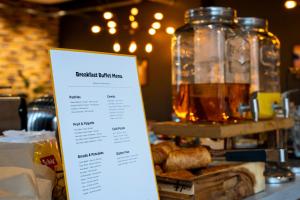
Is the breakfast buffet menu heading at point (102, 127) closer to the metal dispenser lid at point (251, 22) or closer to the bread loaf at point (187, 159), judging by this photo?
the bread loaf at point (187, 159)

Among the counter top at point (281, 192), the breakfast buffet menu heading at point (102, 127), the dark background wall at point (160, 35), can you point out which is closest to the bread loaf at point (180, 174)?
the breakfast buffet menu heading at point (102, 127)

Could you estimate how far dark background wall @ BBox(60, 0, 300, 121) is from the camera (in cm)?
555

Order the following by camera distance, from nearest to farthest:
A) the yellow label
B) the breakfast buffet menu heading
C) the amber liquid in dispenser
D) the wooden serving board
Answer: the breakfast buffet menu heading
the wooden serving board
the amber liquid in dispenser
the yellow label

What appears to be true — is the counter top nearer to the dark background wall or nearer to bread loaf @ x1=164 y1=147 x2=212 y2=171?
bread loaf @ x1=164 y1=147 x2=212 y2=171

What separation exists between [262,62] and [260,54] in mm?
38

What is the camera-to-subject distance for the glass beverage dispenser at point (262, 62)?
180cm

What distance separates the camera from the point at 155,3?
6.93m

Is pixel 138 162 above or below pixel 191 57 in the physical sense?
below

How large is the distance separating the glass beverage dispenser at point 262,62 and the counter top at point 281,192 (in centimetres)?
Result: 32

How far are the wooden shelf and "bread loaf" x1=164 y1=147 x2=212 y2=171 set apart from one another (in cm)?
9

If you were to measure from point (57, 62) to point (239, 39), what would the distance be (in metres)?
0.94

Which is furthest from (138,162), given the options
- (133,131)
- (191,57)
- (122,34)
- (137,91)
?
(122,34)

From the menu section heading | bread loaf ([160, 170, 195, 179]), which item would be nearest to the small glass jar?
bread loaf ([160, 170, 195, 179])

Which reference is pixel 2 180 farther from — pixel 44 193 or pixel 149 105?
pixel 149 105
